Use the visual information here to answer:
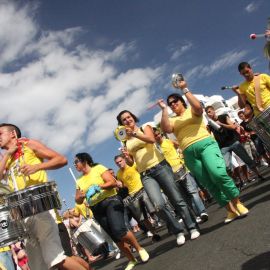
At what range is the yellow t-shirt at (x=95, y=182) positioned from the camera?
19.4 feet

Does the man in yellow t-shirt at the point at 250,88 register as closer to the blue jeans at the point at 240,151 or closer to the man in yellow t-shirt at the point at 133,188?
the man in yellow t-shirt at the point at 133,188

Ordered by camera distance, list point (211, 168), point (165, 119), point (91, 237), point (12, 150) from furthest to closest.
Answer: point (91, 237), point (165, 119), point (211, 168), point (12, 150)

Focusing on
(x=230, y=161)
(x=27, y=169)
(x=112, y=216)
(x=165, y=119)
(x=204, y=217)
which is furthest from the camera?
(x=230, y=161)

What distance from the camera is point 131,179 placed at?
29.2 ft

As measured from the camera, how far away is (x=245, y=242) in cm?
423

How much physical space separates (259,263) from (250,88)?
10.9 ft

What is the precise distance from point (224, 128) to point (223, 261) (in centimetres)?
606

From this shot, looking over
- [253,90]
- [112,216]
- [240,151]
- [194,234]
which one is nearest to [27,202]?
[112,216]

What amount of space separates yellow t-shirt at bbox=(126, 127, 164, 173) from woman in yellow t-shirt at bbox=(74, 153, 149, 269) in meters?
0.48

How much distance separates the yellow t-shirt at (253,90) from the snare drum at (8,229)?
3.73m

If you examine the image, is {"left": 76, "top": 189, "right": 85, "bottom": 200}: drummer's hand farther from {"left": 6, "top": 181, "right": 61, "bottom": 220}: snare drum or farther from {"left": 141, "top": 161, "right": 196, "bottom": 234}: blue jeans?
{"left": 6, "top": 181, "right": 61, "bottom": 220}: snare drum

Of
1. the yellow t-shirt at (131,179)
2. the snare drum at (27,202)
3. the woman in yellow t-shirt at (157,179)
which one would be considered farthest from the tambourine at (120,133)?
the yellow t-shirt at (131,179)

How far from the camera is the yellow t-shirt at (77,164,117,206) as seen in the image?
5.90 meters

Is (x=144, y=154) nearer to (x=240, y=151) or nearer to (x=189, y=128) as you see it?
(x=189, y=128)
